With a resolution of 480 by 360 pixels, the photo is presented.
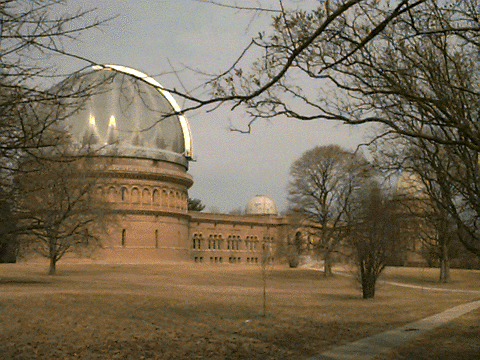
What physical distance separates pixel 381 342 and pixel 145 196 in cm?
4594

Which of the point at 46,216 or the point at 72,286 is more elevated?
the point at 46,216

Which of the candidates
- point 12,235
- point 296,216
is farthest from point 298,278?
point 12,235

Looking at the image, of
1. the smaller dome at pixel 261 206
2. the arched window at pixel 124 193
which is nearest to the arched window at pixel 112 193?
the arched window at pixel 124 193

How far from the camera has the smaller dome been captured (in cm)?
8738

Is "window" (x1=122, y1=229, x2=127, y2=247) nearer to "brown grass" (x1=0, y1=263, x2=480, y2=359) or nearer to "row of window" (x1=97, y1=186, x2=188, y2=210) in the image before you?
"row of window" (x1=97, y1=186, x2=188, y2=210)

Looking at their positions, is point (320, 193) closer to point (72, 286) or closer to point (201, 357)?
point (72, 286)

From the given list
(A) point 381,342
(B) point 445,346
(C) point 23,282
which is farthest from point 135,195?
(B) point 445,346

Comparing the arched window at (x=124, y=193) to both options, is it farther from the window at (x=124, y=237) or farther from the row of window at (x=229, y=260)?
the row of window at (x=229, y=260)

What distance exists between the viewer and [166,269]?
46.1m

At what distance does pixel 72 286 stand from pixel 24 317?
11451 millimetres

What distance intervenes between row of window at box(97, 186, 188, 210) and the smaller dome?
28.6 meters

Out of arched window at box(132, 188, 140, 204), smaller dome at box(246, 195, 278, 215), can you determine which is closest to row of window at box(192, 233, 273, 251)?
arched window at box(132, 188, 140, 204)

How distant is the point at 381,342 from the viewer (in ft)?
41.8

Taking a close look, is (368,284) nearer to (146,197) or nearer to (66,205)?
(66,205)
